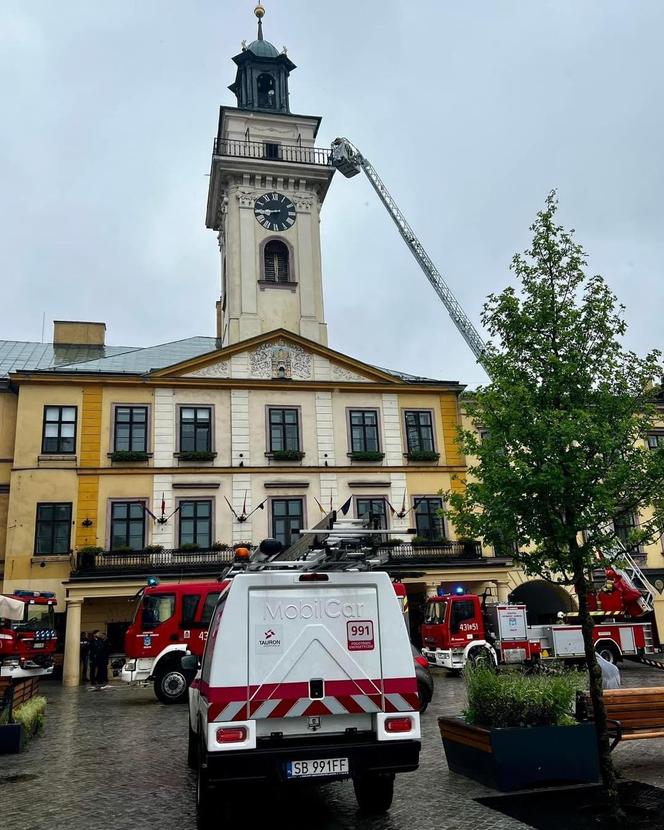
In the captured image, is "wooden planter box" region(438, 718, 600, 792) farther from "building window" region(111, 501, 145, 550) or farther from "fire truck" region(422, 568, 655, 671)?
"building window" region(111, 501, 145, 550)

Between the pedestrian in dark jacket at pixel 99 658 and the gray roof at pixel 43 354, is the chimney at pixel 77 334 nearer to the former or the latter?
the gray roof at pixel 43 354

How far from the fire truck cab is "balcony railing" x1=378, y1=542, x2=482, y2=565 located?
37.2 feet

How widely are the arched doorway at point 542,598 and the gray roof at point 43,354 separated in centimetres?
2280

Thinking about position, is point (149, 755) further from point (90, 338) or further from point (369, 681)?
point (90, 338)

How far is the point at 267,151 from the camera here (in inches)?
1542

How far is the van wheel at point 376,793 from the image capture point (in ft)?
26.2

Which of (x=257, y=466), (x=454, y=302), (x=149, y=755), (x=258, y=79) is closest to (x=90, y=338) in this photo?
(x=257, y=466)

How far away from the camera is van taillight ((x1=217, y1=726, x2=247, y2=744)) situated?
6801 mm

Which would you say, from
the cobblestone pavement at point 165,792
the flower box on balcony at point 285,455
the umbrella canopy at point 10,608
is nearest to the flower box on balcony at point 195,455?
the flower box on balcony at point 285,455

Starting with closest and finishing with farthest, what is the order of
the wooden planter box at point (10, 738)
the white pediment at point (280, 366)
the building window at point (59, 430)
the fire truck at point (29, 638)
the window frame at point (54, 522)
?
the wooden planter box at point (10, 738) < the fire truck at point (29, 638) < the window frame at point (54, 522) < the building window at point (59, 430) < the white pediment at point (280, 366)

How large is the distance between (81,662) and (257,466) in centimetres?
1023

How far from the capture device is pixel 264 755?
22.4ft

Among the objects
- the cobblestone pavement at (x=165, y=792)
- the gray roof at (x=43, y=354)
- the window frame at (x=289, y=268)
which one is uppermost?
the window frame at (x=289, y=268)

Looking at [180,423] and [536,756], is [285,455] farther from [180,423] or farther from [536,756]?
[536,756]
